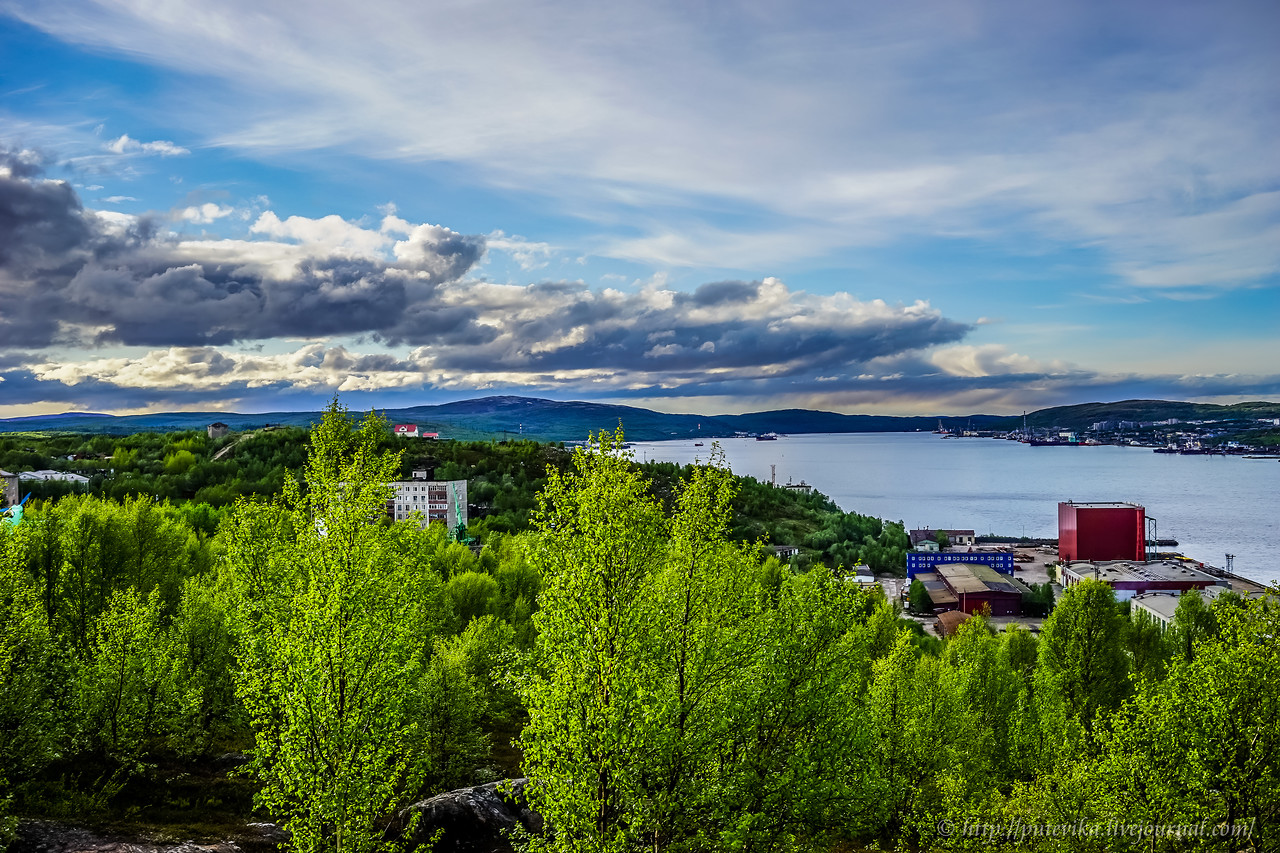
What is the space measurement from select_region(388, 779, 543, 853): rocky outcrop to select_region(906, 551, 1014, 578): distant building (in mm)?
79830

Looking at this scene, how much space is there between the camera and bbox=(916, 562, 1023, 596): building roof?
7306 cm

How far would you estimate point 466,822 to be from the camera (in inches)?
832

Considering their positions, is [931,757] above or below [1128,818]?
below

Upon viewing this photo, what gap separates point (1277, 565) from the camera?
9319cm

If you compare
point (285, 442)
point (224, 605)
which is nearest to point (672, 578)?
point (224, 605)

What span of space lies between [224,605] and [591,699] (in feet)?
64.3

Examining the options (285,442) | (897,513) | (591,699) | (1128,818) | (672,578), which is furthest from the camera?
(897,513)

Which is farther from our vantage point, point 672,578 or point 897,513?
point 897,513

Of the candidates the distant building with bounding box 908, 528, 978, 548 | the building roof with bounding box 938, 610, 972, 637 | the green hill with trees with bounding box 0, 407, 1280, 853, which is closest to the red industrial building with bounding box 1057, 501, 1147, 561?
the distant building with bounding box 908, 528, 978, 548

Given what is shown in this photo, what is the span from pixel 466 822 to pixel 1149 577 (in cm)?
7694

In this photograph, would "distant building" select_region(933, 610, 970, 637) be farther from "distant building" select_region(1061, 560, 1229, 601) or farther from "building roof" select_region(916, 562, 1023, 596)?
"distant building" select_region(1061, 560, 1229, 601)

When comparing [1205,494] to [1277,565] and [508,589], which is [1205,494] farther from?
A: [508,589]

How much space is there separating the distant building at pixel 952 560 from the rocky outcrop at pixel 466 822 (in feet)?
262

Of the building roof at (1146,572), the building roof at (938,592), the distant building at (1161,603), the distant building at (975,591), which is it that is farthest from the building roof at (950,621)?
the building roof at (1146,572)
